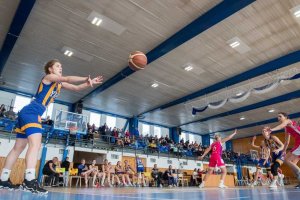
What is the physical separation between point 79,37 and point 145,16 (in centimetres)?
296

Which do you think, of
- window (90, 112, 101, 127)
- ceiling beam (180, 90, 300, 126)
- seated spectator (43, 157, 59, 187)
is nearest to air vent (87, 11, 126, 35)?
seated spectator (43, 157, 59, 187)

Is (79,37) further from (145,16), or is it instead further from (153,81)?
(153,81)

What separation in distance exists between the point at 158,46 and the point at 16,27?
213 inches

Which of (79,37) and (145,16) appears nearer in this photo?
(145,16)

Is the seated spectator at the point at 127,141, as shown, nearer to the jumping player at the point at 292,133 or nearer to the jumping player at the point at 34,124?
the jumping player at the point at 292,133

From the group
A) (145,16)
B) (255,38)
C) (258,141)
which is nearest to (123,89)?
(145,16)

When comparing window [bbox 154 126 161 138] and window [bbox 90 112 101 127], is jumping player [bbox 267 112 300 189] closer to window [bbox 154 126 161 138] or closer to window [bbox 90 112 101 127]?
window [bbox 90 112 101 127]

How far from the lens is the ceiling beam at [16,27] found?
23.9 ft

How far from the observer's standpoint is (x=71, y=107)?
16.9 meters

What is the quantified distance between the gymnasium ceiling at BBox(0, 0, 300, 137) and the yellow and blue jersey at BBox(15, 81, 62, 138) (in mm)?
5555

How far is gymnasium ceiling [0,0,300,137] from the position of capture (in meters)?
7.79

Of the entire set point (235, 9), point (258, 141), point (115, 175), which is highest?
point (235, 9)

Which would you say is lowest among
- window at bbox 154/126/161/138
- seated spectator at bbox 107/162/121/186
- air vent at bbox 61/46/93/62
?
seated spectator at bbox 107/162/121/186

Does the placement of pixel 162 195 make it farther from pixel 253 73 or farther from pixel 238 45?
pixel 253 73
